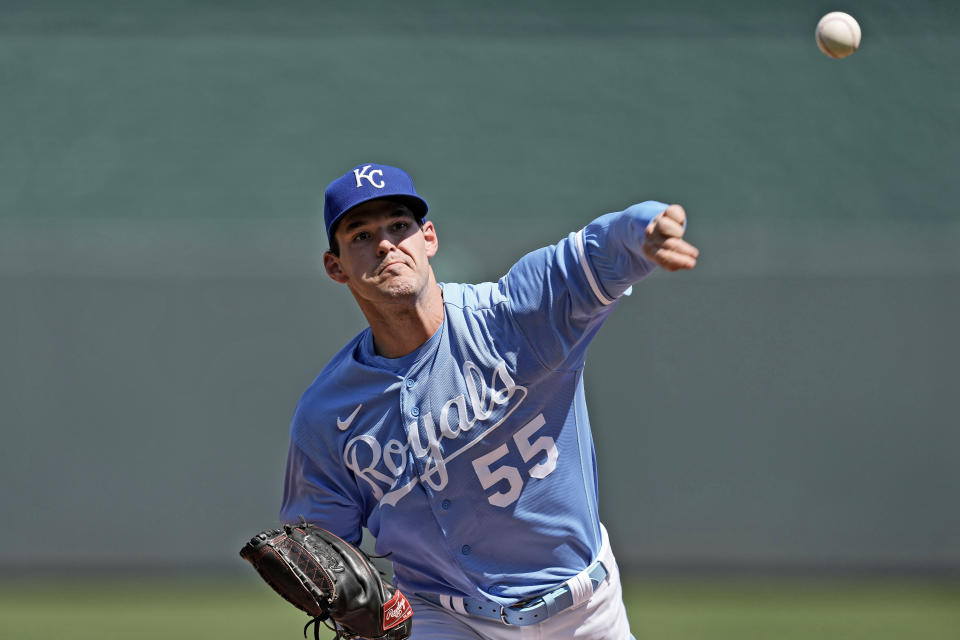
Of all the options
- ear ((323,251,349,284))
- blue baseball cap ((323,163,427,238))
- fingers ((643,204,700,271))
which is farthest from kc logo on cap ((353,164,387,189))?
fingers ((643,204,700,271))

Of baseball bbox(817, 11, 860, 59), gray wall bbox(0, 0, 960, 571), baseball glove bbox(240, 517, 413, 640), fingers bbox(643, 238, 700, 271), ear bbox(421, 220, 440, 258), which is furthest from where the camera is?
gray wall bbox(0, 0, 960, 571)

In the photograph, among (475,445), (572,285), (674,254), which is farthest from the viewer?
(475,445)

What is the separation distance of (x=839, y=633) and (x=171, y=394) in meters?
4.63

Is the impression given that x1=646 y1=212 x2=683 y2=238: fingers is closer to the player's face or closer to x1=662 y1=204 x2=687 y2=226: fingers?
x1=662 y1=204 x2=687 y2=226: fingers

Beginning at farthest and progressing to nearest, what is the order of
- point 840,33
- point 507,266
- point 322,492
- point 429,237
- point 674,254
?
point 507,266 → point 840,33 → point 429,237 → point 322,492 → point 674,254

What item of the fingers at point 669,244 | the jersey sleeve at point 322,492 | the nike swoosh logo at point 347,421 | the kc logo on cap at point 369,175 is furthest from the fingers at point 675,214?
the jersey sleeve at point 322,492

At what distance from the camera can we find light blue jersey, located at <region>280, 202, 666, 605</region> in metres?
3.21

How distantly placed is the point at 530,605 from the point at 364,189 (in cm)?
131

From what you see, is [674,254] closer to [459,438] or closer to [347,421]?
[459,438]

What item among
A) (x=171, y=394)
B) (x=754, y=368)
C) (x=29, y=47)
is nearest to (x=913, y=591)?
(x=754, y=368)

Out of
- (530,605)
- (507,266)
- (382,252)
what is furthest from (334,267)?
(507,266)

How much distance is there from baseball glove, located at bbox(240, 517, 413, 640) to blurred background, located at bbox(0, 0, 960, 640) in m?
3.40

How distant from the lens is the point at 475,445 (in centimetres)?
321

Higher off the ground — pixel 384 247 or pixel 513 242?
pixel 513 242
